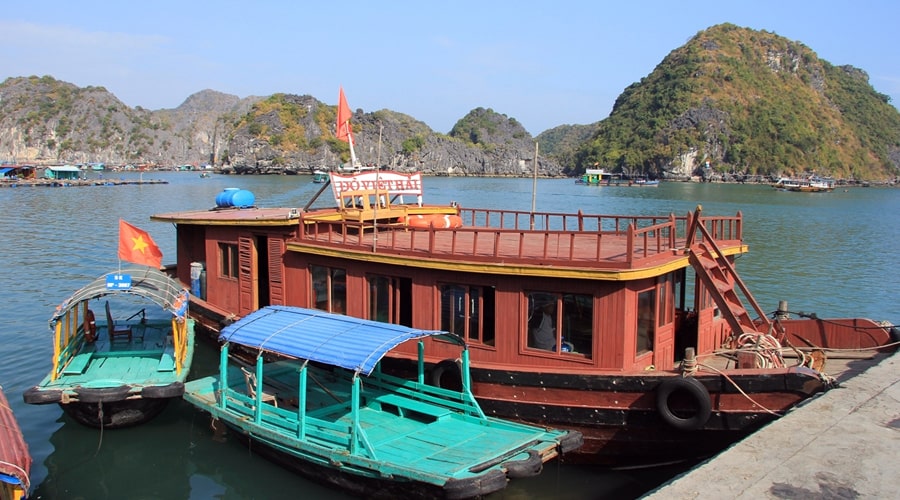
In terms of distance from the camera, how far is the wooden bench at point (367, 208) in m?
12.6

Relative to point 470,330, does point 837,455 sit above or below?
below

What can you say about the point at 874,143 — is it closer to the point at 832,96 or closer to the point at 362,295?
the point at 832,96

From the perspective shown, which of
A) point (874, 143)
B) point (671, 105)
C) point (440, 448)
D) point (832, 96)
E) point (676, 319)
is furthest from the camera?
point (832, 96)

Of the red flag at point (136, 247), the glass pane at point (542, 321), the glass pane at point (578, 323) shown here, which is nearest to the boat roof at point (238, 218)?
the red flag at point (136, 247)

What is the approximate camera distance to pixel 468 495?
7.45 m

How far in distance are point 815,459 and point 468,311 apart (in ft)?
15.3

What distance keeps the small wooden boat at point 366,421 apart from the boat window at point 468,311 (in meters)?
0.33

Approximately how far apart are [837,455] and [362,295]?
692cm

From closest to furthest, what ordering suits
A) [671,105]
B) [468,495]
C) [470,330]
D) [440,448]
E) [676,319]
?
1. [468,495]
2. [440,448]
3. [470,330]
4. [676,319]
5. [671,105]

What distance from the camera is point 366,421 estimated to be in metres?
9.79

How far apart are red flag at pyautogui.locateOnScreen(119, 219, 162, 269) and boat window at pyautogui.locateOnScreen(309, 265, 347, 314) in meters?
3.07

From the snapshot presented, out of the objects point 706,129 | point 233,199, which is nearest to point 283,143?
point 706,129

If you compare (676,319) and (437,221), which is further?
(437,221)

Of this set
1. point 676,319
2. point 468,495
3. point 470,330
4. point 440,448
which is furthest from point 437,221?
point 468,495
